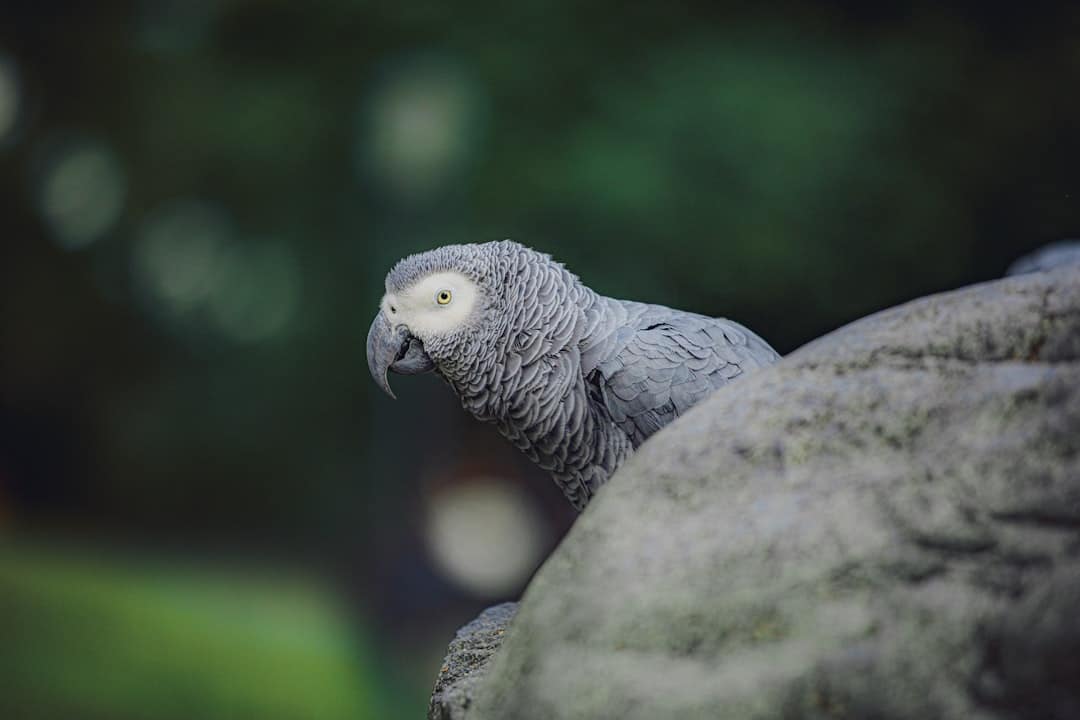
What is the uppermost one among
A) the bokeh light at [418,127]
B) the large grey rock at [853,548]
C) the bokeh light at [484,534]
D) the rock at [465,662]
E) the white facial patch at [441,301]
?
the bokeh light at [418,127]

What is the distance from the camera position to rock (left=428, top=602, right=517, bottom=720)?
2.62 ft

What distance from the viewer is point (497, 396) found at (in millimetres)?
1237

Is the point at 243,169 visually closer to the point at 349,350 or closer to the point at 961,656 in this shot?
the point at 349,350

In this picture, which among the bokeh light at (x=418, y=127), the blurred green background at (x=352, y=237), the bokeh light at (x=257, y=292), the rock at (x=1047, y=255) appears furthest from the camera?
the bokeh light at (x=257, y=292)

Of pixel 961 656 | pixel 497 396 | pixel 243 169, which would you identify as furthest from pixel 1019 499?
pixel 243 169

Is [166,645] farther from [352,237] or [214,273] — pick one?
[352,237]

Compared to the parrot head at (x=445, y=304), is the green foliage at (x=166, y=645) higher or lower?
lower

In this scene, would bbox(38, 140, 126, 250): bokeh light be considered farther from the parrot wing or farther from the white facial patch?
the parrot wing

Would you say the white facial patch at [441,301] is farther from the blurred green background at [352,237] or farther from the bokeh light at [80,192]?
the bokeh light at [80,192]

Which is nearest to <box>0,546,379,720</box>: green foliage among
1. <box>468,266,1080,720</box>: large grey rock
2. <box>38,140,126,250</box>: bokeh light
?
<box>38,140,126,250</box>: bokeh light

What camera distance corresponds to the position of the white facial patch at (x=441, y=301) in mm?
1190

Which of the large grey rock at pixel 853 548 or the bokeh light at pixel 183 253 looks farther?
the bokeh light at pixel 183 253

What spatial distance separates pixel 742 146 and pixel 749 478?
155cm

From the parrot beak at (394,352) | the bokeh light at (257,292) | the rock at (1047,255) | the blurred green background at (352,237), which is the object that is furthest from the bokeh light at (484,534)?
the rock at (1047,255)
